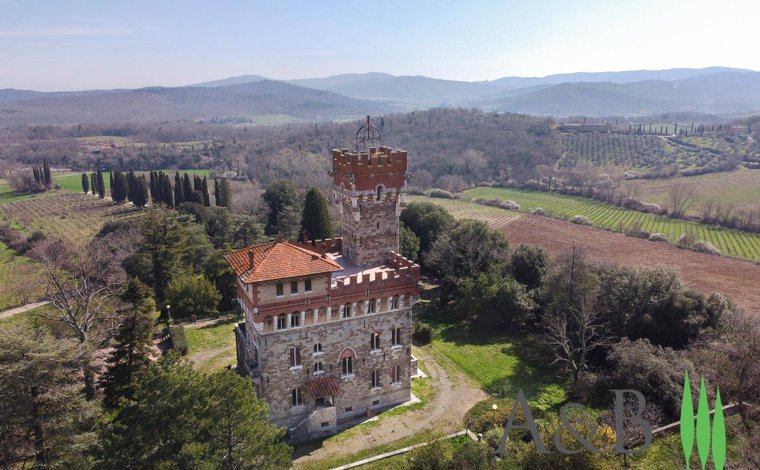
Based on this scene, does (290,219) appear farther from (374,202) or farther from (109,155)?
(109,155)

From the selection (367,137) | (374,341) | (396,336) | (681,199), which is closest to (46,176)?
(367,137)

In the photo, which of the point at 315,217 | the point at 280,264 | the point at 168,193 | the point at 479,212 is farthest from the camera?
the point at 479,212

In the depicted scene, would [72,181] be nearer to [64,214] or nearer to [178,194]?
[64,214]

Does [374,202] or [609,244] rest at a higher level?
[374,202]

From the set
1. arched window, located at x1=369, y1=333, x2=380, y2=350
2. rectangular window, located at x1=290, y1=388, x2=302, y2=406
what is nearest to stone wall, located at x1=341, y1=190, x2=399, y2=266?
arched window, located at x1=369, y1=333, x2=380, y2=350

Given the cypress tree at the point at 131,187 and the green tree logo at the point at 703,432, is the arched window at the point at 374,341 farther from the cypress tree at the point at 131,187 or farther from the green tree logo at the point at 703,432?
the cypress tree at the point at 131,187

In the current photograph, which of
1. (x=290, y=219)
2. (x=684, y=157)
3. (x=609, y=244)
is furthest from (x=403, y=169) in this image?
(x=684, y=157)

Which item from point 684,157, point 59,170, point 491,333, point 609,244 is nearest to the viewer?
point 491,333
